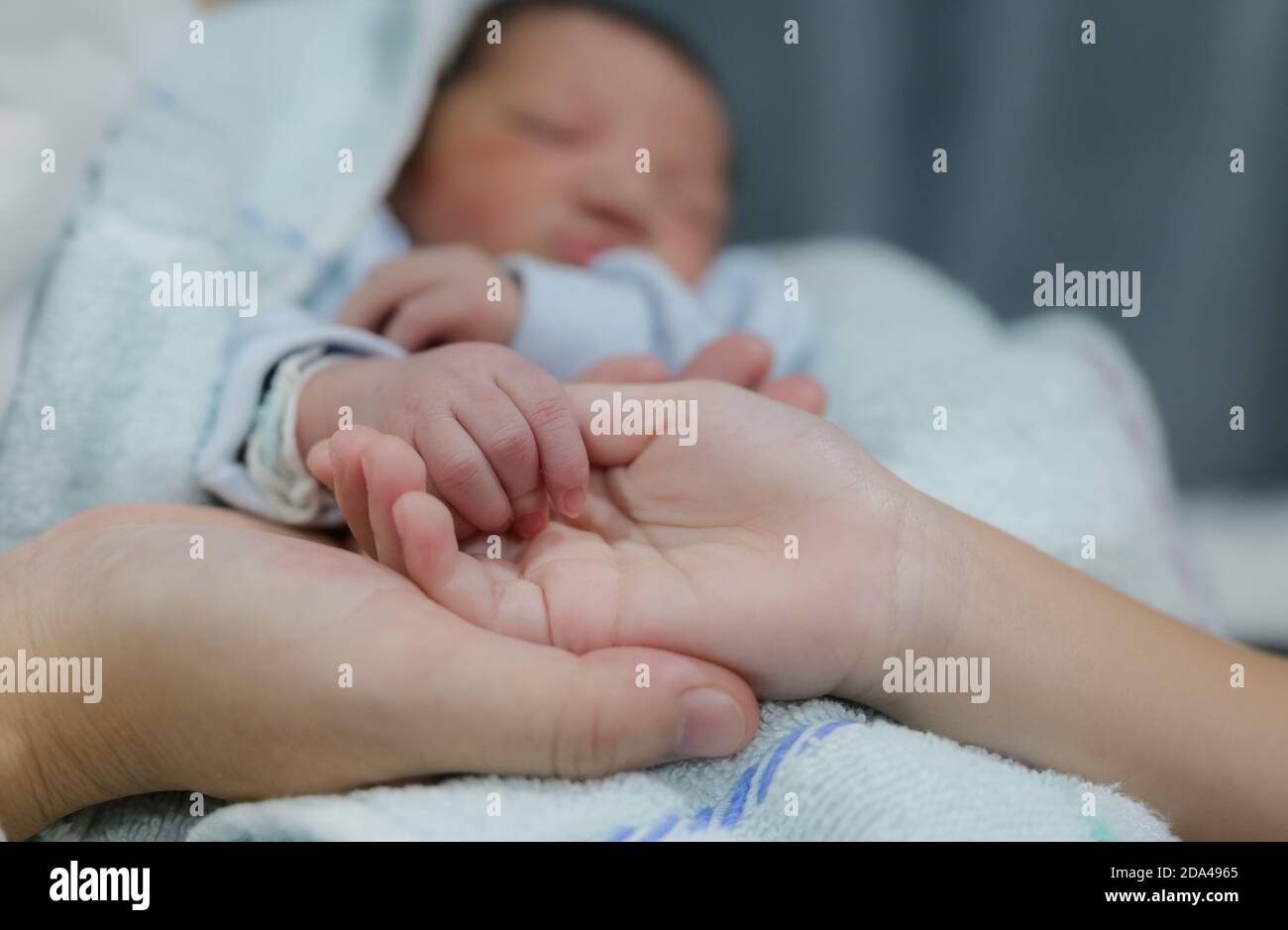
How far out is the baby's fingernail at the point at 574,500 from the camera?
28.1 inches

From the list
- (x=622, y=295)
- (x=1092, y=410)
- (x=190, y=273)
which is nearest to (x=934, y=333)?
(x=1092, y=410)

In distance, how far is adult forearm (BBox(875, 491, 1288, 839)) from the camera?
708mm

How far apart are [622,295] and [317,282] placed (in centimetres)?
32

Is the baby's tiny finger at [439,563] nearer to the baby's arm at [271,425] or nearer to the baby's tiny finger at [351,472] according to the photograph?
the baby's tiny finger at [351,472]

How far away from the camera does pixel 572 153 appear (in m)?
1.38

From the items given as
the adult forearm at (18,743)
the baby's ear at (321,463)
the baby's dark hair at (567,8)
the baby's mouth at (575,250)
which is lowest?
the adult forearm at (18,743)

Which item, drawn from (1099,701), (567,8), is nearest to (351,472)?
(1099,701)

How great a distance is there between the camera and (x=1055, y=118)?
165 centimetres

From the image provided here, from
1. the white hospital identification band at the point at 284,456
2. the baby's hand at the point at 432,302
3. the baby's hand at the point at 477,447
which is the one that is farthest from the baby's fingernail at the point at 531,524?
the baby's hand at the point at 432,302

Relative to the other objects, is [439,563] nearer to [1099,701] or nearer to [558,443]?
[558,443]

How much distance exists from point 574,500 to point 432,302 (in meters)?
0.38

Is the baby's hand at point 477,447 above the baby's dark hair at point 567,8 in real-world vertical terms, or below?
below

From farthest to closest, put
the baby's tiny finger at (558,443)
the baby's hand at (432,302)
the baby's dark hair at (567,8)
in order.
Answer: the baby's dark hair at (567,8), the baby's hand at (432,302), the baby's tiny finger at (558,443)

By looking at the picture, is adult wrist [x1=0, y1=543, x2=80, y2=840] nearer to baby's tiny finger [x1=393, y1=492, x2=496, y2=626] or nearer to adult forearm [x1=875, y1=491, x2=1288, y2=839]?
baby's tiny finger [x1=393, y1=492, x2=496, y2=626]
